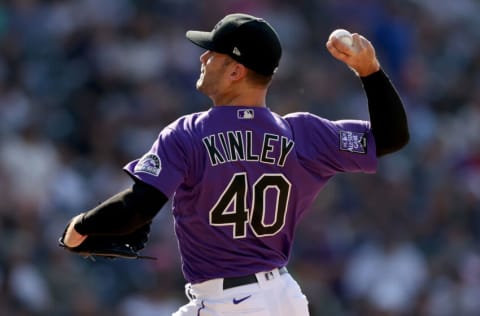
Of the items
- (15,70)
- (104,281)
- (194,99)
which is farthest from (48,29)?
(104,281)

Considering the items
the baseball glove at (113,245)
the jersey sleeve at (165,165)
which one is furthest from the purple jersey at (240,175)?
Result: the baseball glove at (113,245)

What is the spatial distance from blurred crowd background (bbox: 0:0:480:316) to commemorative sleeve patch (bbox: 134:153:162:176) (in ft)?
15.1

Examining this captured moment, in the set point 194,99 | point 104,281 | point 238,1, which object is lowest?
point 104,281

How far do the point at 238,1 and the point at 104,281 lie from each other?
13.4 feet

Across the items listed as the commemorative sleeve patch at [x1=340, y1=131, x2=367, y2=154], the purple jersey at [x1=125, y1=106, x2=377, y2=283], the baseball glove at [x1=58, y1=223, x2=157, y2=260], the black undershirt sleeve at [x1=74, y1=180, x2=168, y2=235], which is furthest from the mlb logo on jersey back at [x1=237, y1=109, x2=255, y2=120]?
the baseball glove at [x1=58, y1=223, x2=157, y2=260]

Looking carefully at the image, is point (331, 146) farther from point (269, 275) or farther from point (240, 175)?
point (269, 275)

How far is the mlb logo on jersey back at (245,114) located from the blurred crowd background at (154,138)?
461 cm

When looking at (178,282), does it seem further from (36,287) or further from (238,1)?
(238,1)

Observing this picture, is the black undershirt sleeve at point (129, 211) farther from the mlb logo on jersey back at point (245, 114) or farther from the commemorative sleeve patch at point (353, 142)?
the commemorative sleeve patch at point (353, 142)

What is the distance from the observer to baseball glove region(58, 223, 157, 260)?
507 centimetres

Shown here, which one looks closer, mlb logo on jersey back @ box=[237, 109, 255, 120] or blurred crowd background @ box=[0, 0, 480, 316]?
mlb logo on jersey back @ box=[237, 109, 255, 120]

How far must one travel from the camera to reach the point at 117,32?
11852mm

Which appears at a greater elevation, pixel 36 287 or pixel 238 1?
pixel 238 1

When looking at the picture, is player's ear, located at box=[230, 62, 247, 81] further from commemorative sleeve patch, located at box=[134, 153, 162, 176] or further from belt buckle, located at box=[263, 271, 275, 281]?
belt buckle, located at box=[263, 271, 275, 281]
